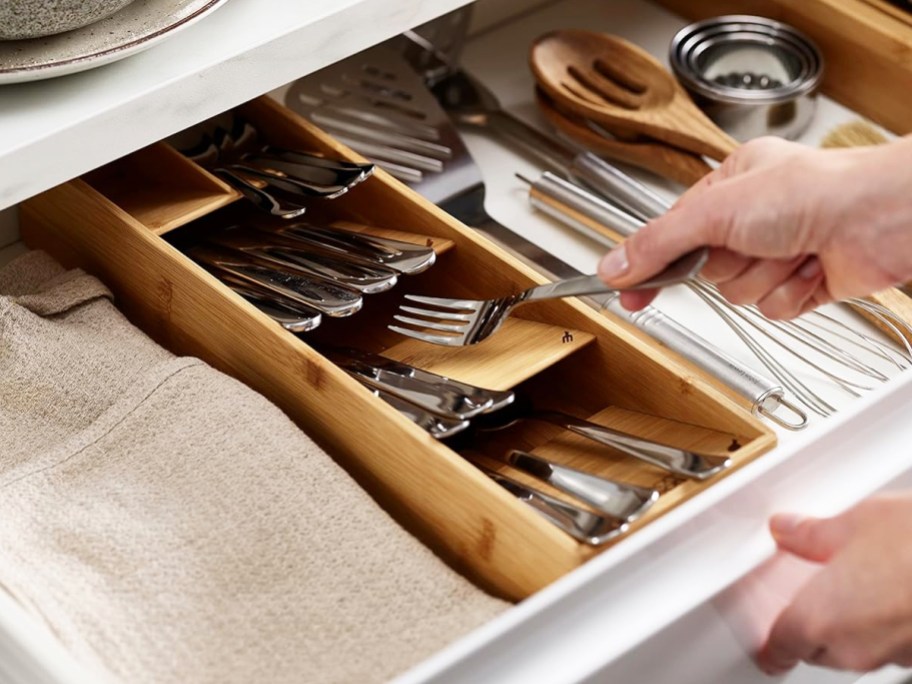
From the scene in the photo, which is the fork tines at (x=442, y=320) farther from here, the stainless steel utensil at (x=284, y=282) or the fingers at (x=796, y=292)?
the fingers at (x=796, y=292)

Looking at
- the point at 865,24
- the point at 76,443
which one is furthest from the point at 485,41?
the point at 76,443

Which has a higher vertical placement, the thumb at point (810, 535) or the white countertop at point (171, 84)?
the white countertop at point (171, 84)

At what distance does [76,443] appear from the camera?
0.61 metres

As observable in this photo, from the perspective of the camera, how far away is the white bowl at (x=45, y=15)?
616 millimetres

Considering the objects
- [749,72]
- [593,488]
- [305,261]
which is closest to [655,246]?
[593,488]

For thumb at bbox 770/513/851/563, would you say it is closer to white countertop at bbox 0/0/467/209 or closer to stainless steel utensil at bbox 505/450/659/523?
stainless steel utensil at bbox 505/450/659/523

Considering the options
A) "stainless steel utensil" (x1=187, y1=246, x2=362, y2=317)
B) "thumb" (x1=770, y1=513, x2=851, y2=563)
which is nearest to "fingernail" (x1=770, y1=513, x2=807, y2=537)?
"thumb" (x1=770, y1=513, x2=851, y2=563)

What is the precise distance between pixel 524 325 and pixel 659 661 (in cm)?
20

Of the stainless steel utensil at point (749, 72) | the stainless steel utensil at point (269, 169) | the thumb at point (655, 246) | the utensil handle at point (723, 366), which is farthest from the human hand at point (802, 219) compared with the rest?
the stainless steel utensil at point (749, 72)

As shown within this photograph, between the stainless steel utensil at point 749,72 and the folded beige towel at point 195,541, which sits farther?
the stainless steel utensil at point 749,72

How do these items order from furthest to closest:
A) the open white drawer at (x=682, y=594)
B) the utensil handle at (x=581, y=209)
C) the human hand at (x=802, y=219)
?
1. the utensil handle at (x=581, y=209)
2. the human hand at (x=802, y=219)
3. the open white drawer at (x=682, y=594)

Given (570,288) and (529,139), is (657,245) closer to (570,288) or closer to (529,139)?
(570,288)

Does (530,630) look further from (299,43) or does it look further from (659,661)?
(299,43)

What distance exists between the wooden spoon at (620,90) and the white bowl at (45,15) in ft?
1.25
